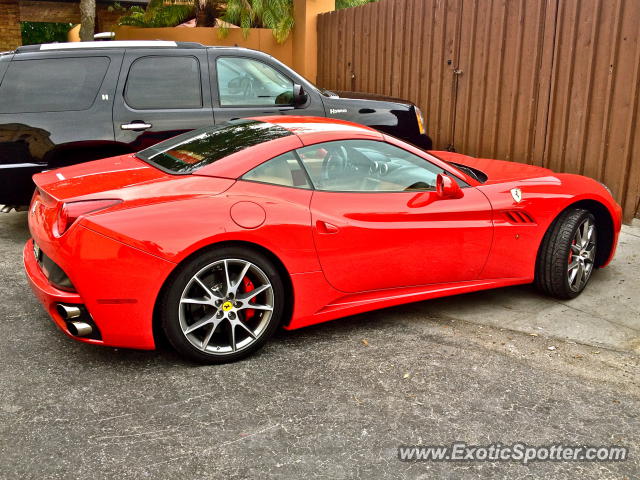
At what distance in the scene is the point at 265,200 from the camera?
13.2 feet

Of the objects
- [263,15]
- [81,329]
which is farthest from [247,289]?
[263,15]

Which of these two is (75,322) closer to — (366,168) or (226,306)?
(226,306)

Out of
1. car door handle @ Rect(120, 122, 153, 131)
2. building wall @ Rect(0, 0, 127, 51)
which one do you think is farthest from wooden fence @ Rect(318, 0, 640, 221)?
building wall @ Rect(0, 0, 127, 51)

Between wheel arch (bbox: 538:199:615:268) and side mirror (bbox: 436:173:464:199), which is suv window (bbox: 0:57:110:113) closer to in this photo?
side mirror (bbox: 436:173:464:199)

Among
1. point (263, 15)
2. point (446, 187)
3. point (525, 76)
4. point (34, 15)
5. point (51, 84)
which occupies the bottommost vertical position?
point (446, 187)

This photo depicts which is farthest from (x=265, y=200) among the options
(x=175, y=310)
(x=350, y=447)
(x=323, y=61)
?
(x=323, y=61)

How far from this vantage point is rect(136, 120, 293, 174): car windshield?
4.34 meters

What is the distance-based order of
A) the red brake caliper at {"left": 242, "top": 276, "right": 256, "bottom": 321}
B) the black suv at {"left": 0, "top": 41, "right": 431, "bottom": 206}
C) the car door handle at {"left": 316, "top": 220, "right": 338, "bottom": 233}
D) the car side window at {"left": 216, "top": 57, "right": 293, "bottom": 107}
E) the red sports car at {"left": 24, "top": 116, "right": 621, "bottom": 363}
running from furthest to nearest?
the car side window at {"left": 216, "top": 57, "right": 293, "bottom": 107}, the black suv at {"left": 0, "top": 41, "right": 431, "bottom": 206}, the car door handle at {"left": 316, "top": 220, "right": 338, "bottom": 233}, the red brake caliper at {"left": 242, "top": 276, "right": 256, "bottom": 321}, the red sports car at {"left": 24, "top": 116, "right": 621, "bottom": 363}

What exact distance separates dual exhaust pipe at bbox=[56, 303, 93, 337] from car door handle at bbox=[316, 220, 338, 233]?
4.67 ft

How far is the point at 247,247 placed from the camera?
12.9 ft

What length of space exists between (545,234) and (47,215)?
342cm

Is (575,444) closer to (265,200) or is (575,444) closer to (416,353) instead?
(416,353)

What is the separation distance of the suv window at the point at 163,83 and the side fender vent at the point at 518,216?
341 cm

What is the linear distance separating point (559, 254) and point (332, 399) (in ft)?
7.55
